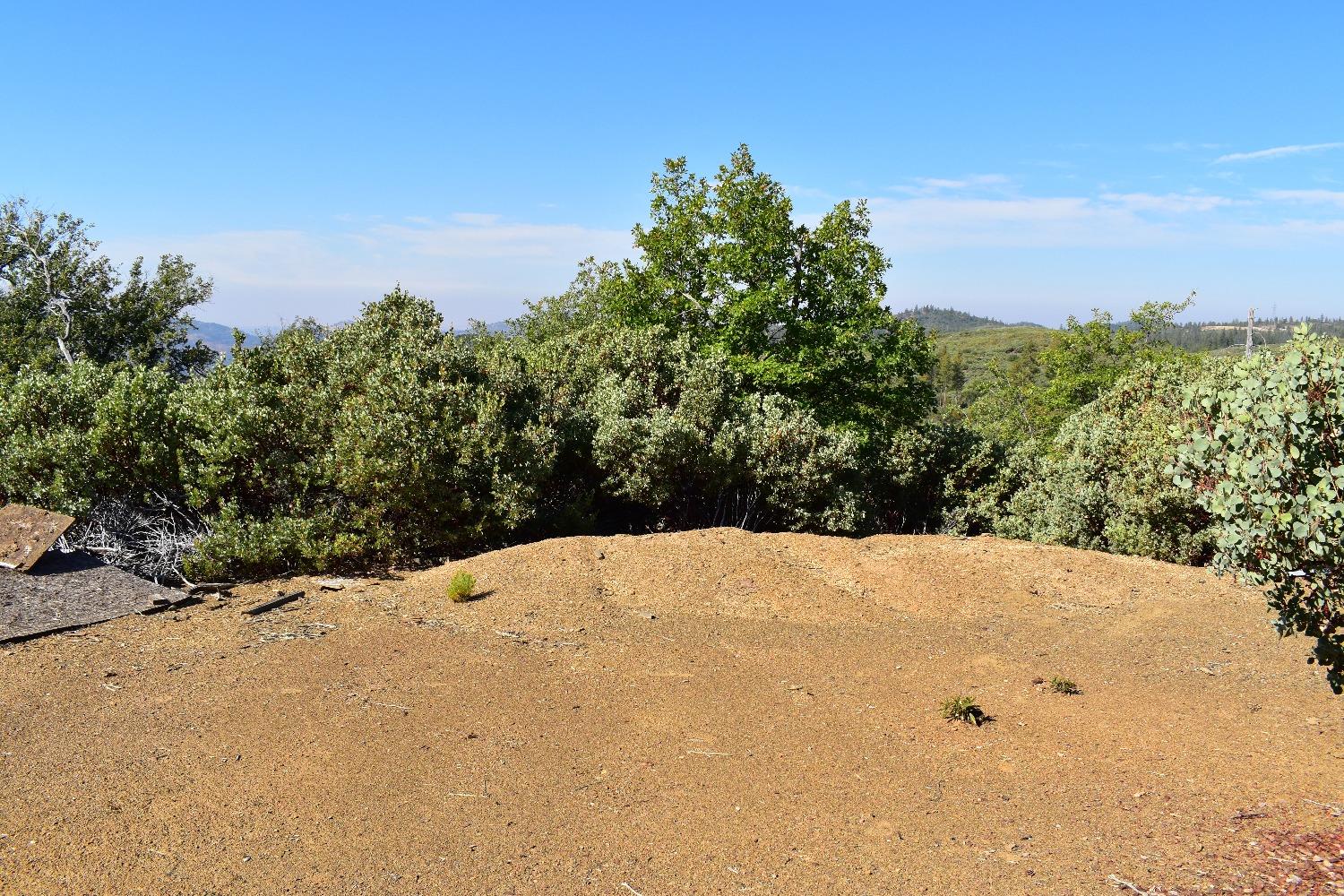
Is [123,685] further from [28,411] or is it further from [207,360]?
[207,360]

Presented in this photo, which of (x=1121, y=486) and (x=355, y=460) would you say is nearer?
(x=355, y=460)

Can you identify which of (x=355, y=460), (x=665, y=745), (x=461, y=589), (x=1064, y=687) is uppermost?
(x=355, y=460)

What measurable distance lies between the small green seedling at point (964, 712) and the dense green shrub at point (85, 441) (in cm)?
1052

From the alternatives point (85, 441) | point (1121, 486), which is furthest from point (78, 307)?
point (1121, 486)

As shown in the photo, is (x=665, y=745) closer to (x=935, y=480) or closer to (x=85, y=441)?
(x=85, y=441)

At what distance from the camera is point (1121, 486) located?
14.7m

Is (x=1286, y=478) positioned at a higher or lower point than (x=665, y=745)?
higher

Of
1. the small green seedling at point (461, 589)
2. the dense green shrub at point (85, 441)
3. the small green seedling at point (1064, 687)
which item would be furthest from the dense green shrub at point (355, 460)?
the small green seedling at point (1064, 687)

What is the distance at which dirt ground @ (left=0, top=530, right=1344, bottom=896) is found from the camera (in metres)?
5.25

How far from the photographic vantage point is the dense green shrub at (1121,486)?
13.9m

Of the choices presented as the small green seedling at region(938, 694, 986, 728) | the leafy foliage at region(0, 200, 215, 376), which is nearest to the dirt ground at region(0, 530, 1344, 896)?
the small green seedling at region(938, 694, 986, 728)

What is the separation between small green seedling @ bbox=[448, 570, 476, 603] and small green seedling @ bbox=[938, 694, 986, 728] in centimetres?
559

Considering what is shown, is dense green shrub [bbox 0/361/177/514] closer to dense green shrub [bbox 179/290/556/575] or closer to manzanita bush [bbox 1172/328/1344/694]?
dense green shrub [bbox 179/290/556/575]

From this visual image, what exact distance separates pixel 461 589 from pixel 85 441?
583cm
